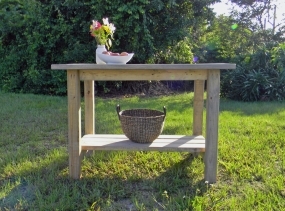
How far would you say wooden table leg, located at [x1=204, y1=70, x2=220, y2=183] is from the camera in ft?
5.70

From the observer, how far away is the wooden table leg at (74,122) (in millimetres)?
1767

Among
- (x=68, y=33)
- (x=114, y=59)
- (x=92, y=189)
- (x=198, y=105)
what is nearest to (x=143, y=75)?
(x=114, y=59)

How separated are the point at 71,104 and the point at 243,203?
3.64 ft

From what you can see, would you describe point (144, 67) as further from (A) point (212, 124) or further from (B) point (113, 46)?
(B) point (113, 46)

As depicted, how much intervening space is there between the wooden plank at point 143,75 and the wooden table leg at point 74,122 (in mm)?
68

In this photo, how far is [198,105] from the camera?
2.20 metres

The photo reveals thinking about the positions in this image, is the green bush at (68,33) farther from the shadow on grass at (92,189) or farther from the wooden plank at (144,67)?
the shadow on grass at (92,189)

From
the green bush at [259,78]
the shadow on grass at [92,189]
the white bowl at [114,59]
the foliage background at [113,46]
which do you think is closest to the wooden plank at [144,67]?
the white bowl at [114,59]

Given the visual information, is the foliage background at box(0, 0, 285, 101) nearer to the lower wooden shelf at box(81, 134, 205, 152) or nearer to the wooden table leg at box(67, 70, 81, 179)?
the lower wooden shelf at box(81, 134, 205, 152)

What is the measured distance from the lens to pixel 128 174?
1899 mm

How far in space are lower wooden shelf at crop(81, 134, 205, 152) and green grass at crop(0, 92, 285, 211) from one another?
15 centimetres

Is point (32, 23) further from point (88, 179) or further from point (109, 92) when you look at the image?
point (88, 179)

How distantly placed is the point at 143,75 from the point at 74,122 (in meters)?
0.51

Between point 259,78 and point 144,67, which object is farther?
point 259,78
